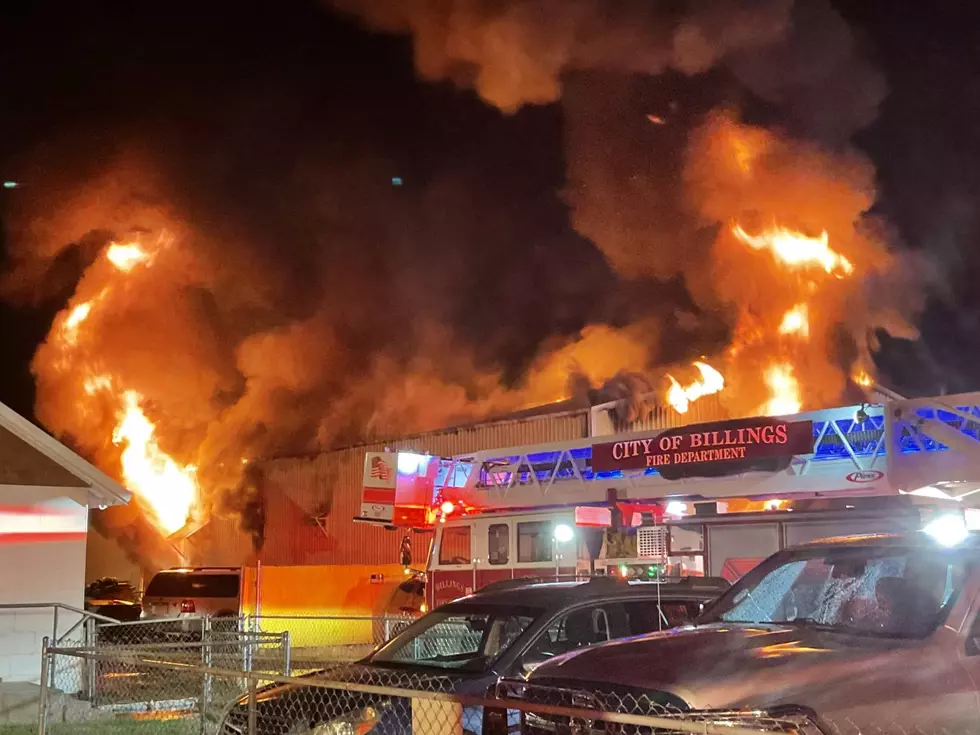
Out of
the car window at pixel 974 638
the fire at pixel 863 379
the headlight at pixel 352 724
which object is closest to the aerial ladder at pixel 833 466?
the car window at pixel 974 638

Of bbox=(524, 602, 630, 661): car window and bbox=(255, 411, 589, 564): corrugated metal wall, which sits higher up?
bbox=(255, 411, 589, 564): corrugated metal wall

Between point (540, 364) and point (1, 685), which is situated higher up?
point (540, 364)

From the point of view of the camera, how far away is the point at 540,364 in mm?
27719

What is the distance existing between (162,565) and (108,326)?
8246 mm

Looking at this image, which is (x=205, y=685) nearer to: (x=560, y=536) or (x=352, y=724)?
(x=352, y=724)

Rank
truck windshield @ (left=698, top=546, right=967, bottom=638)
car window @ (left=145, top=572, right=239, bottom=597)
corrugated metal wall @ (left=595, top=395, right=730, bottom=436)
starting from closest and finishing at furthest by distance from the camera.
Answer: truck windshield @ (left=698, top=546, right=967, bottom=638), car window @ (left=145, top=572, right=239, bottom=597), corrugated metal wall @ (left=595, top=395, right=730, bottom=436)

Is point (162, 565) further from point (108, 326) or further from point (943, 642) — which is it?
point (943, 642)

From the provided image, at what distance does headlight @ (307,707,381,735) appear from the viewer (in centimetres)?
545

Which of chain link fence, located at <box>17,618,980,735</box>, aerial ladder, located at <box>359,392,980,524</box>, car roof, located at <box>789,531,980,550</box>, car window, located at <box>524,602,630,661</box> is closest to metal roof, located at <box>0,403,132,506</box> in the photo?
chain link fence, located at <box>17,618,980,735</box>

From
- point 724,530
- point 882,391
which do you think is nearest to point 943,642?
point 724,530

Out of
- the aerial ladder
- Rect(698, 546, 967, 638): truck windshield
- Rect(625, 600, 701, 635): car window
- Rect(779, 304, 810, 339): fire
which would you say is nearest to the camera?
Rect(698, 546, 967, 638): truck windshield

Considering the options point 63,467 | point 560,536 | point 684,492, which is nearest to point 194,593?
point 63,467

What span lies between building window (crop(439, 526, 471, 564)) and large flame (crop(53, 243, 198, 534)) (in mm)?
18467

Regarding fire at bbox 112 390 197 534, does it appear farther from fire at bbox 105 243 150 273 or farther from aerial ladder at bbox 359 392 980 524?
aerial ladder at bbox 359 392 980 524
